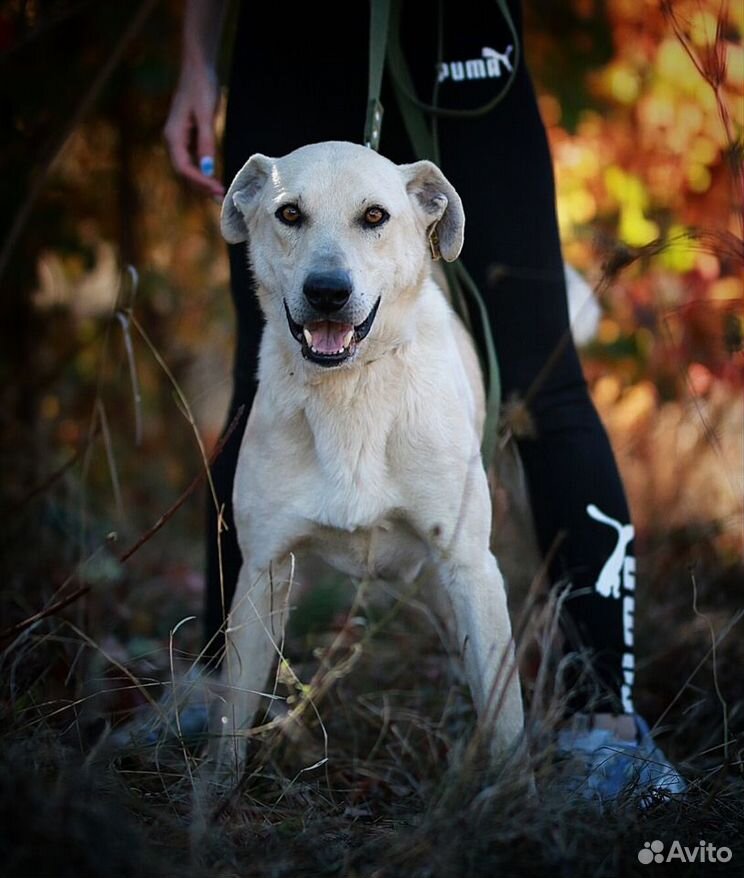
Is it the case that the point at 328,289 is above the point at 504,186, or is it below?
below

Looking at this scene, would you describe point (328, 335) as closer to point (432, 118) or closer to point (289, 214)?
point (289, 214)

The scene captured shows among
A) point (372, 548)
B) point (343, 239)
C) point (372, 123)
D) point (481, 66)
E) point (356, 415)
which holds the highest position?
point (481, 66)

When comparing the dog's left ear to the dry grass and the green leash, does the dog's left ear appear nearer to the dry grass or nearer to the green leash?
the green leash

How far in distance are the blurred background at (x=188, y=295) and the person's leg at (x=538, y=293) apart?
68 cm

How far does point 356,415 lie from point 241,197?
1.99 feet

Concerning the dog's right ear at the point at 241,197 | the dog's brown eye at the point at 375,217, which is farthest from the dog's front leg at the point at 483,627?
the dog's right ear at the point at 241,197

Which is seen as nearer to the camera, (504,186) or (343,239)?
(343,239)

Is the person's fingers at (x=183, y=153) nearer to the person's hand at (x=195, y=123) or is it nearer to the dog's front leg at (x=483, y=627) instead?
the person's hand at (x=195, y=123)

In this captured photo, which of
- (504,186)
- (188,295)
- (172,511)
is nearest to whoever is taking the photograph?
(172,511)

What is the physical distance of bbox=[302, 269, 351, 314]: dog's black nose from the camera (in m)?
2.16

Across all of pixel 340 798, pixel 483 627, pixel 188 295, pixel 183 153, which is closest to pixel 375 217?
pixel 183 153

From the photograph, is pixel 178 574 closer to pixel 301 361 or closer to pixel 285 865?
pixel 301 361

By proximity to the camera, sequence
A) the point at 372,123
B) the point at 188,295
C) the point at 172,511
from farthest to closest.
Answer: the point at 188,295, the point at 372,123, the point at 172,511

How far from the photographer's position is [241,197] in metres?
2.44
